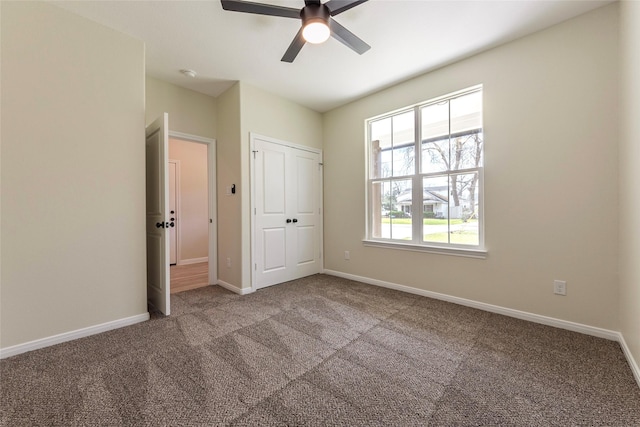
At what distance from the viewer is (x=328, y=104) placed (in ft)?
13.2

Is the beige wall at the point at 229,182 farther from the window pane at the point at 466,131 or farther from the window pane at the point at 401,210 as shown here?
the window pane at the point at 466,131

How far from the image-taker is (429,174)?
3127 mm

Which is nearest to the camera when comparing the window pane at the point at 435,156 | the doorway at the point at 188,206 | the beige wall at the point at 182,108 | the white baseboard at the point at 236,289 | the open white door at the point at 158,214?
the open white door at the point at 158,214

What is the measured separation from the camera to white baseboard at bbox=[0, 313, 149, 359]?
189 cm

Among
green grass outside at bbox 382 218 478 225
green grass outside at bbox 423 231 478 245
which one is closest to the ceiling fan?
green grass outside at bbox 382 218 478 225

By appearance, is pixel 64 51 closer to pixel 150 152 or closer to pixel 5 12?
pixel 5 12

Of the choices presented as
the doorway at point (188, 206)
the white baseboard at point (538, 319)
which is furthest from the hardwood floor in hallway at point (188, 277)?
the white baseboard at point (538, 319)

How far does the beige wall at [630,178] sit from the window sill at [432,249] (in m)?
0.98

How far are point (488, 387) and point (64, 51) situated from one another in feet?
12.9

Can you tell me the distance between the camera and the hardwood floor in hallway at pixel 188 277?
3.67 metres

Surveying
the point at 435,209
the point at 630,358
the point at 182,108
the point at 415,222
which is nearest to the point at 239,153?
the point at 182,108

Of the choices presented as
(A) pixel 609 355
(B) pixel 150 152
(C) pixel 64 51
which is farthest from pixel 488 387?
(C) pixel 64 51

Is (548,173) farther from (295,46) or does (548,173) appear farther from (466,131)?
(295,46)

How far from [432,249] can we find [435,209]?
478 millimetres
